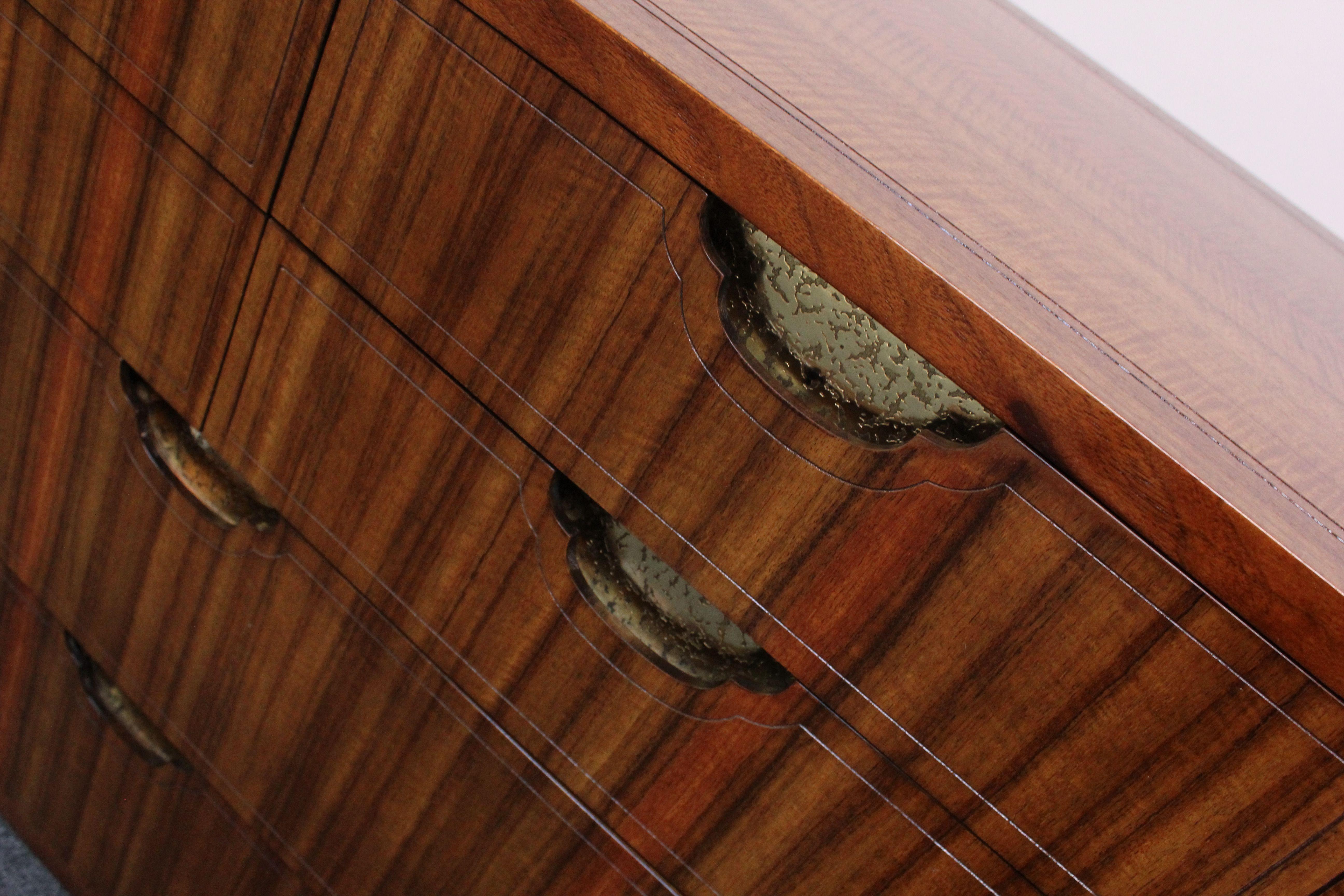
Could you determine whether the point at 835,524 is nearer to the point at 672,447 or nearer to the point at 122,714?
the point at 672,447

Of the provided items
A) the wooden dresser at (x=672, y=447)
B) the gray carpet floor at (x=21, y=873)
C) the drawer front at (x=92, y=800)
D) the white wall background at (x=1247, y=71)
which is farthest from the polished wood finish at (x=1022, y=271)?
the gray carpet floor at (x=21, y=873)

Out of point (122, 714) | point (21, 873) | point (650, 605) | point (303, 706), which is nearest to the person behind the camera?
point (650, 605)

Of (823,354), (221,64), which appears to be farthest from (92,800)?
(823,354)

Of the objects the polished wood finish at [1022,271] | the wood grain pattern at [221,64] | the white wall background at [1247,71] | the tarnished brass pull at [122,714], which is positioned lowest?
the tarnished brass pull at [122,714]

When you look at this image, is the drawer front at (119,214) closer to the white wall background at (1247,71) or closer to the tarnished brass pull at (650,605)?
the tarnished brass pull at (650,605)

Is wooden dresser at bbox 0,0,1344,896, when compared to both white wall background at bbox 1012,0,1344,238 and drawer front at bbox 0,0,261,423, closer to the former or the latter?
drawer front at bbox 0,0,261,423

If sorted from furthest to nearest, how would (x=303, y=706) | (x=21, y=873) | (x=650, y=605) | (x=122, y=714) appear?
(x=21, y=873) < (x=122, y=714) < (x=303, y=706) < (x=650, y=605)

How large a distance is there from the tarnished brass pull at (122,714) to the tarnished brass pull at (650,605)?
0.39 metres

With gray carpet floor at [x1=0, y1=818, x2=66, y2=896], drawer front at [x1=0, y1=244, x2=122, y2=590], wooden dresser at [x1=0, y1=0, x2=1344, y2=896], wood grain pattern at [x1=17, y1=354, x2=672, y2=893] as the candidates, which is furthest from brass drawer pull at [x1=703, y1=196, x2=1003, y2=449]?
gray carpet floor at [x1=0, y1=818, x2=66, y2=896]

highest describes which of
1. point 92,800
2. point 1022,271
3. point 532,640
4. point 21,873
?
point 1022,271

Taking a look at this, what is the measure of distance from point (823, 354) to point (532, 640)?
0.65 feet

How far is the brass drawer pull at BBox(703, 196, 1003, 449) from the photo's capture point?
0.39m

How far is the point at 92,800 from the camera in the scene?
77cm

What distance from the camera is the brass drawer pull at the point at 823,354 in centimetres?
39
